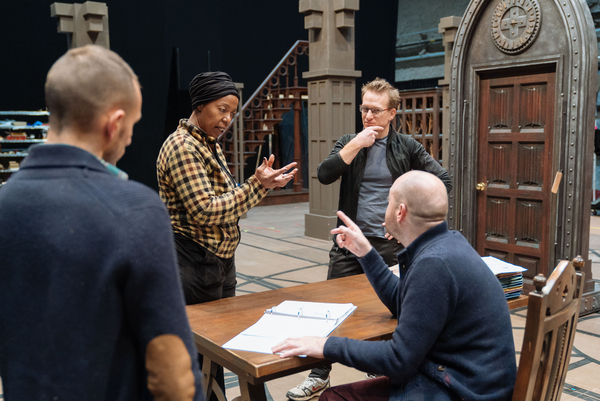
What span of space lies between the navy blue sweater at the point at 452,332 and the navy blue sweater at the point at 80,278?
762mm

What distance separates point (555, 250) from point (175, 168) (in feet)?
10.6

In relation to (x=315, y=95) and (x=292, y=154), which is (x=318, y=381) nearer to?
(x=315, y=95)

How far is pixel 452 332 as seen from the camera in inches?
63.1

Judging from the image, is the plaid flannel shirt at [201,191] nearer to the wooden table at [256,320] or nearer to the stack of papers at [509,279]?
the wooden table at [256,320]

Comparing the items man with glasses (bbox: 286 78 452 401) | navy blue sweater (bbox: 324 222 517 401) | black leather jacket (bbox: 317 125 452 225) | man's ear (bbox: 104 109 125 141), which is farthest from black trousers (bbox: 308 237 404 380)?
man's ear (bbox: 104 109 125 141)

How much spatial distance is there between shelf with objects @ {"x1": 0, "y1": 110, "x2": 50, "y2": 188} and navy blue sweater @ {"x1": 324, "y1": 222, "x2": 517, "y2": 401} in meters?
10.4

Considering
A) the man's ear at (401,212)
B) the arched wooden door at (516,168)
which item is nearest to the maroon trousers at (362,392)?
the man's ear at (401,212)

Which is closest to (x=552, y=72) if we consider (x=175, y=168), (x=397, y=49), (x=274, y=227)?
(x=175, y=168)

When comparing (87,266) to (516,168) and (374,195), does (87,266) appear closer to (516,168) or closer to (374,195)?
(374,195)

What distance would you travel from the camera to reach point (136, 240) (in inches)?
37.8

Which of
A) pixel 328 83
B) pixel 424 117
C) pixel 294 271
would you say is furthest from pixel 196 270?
pixel 424 117

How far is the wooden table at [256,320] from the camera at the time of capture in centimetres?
171

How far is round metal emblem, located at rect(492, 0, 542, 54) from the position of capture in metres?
4.23

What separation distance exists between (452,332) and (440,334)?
0.13 ft
